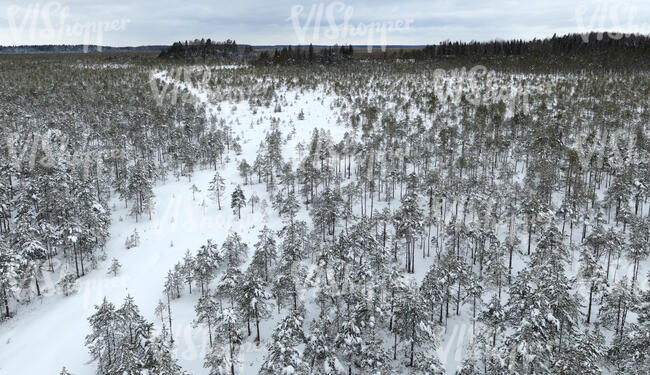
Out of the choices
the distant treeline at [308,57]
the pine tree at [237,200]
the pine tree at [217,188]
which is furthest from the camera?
the distant treeline at [308,57]

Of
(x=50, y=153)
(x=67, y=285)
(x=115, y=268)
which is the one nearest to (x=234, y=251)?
(x=115, y=268)

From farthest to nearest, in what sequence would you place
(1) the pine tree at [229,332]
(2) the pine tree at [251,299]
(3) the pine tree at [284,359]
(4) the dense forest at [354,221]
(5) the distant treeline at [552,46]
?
(5) the distant treeline at [552,46] → (2) the pine tree at [251,299] → (1) the pine tree at [229,332] → (4) the dense forest at [354,221] → (3) the pine tree at [284,359]

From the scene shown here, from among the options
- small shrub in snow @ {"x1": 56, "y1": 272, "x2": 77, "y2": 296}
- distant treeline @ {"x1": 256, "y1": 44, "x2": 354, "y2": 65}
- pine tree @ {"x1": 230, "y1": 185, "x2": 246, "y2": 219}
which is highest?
distant treeline @ {"x1": 256, "y1": 44, "x2": 354, "y2": 65}

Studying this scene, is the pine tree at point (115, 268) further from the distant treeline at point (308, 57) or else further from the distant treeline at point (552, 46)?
the distant treeline at point (552, 46)

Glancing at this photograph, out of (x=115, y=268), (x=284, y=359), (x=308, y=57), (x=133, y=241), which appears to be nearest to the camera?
(x=284, y=359)

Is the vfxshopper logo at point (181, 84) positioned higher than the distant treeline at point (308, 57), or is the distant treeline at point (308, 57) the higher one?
the distant treeline at point (308, 57)

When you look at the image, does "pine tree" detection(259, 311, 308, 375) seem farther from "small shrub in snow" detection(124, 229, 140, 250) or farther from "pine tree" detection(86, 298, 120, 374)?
"small shrub in snow" detection(124, 229, 140, 250)

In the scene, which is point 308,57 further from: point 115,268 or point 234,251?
point 115,268

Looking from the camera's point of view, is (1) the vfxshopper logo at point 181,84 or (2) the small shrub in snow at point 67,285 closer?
(2) the small shrub in snow at point 67,285

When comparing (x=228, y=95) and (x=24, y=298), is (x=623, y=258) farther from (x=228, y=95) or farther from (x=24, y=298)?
(x=228, y=95)

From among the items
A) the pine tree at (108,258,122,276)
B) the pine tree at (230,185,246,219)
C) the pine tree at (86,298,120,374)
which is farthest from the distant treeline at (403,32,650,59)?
the pine tree at (86,298,120,374)

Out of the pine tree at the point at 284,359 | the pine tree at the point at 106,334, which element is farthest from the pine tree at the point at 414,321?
the pine tree at the point at 106,334
